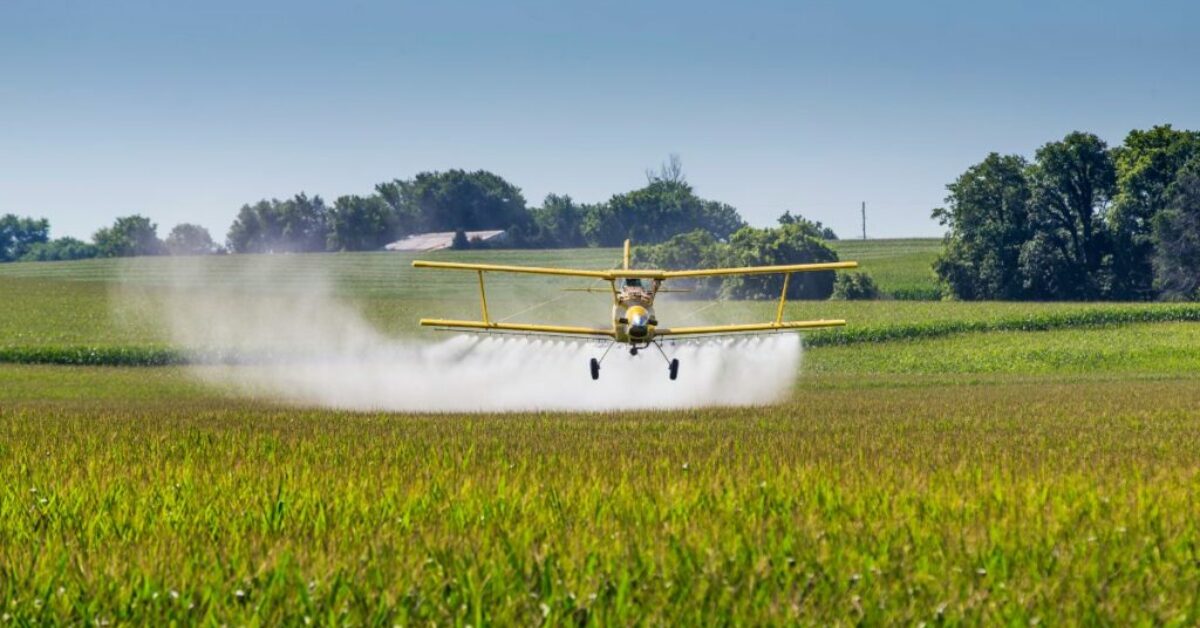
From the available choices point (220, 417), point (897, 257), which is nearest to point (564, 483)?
point (220, 417)

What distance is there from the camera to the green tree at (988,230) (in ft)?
364

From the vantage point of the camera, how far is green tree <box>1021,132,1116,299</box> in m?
109

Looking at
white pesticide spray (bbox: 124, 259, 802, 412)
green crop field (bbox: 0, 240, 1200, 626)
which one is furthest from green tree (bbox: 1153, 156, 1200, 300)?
green crop field (bbox: 0, 240, 1200, 626)

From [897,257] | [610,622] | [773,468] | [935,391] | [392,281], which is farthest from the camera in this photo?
[897,257]

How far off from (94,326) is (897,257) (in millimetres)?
109196

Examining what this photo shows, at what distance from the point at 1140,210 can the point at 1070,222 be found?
17.3 feet

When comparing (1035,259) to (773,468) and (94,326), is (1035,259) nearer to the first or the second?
(94,326)

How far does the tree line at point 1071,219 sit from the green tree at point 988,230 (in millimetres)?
81

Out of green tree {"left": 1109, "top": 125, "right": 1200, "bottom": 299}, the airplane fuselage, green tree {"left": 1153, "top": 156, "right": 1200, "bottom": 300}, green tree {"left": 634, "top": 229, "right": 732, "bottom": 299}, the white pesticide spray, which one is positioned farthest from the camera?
green tree {"left": 634, "top": 229, "right": 732, "bottom": 299}

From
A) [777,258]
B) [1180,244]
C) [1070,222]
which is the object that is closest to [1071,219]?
[1070,222]

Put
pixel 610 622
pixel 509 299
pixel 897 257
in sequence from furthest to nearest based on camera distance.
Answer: pixel 897 257
pixel 509 299
pixel 610 622

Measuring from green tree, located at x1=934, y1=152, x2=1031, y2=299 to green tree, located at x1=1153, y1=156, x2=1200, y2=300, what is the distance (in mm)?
10413

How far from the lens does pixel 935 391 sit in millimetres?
48562

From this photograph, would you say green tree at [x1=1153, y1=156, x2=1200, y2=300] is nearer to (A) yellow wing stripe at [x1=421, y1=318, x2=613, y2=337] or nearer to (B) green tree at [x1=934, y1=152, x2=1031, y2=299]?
(B) green tree at [x1=934, y1=152, x2=1031, y2=299]
